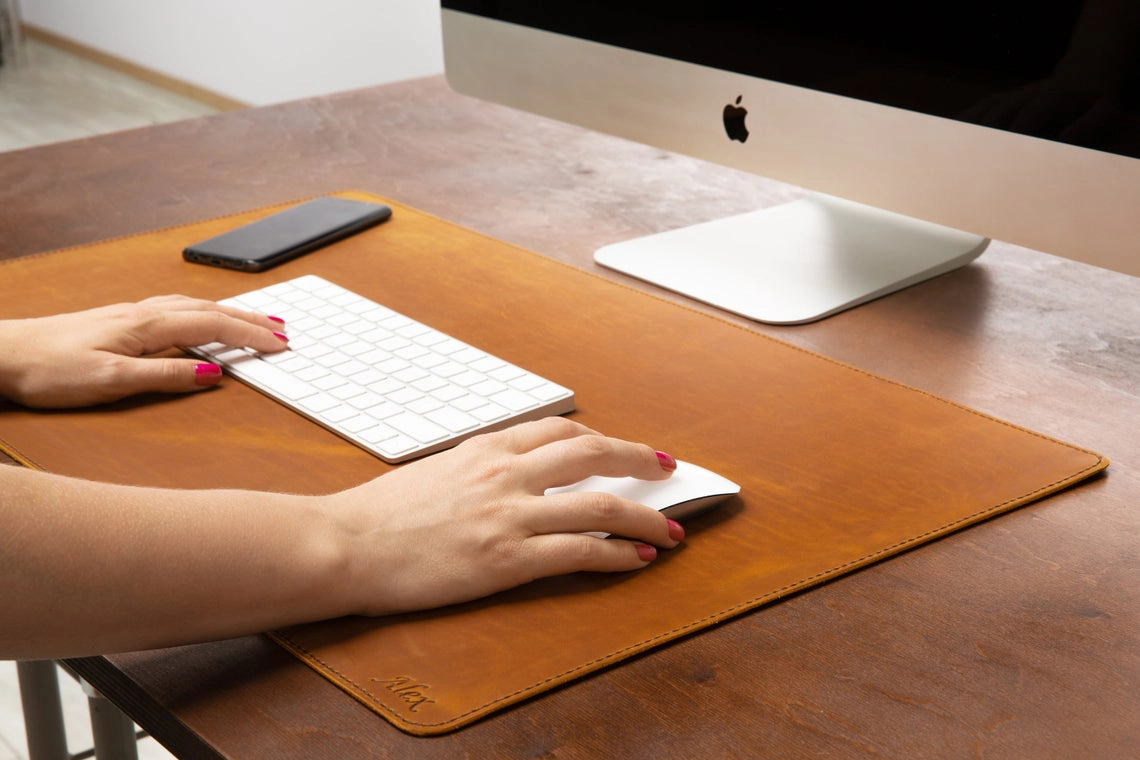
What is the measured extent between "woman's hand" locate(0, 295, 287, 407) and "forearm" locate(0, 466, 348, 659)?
0.23 metres

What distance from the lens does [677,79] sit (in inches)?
40.3

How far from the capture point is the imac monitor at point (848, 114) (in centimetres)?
75

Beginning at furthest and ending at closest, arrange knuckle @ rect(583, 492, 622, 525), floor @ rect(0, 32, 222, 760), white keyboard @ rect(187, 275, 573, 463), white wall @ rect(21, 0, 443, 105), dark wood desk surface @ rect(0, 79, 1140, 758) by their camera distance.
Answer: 1. floor @ rect(0, 32, 222, 760)
2. white wall @ rect(21, 0, 443, 105)
3. white keyboard @ rect(187, 275, 573, 463)
4. knuckle @ rect(583, 492, 622, 525)
5. dark wood desk surface @ rect(0, 79, 1140, 758)

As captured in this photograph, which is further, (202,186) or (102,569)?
(202,186)

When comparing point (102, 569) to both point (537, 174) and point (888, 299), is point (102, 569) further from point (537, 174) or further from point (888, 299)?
point (537, 174)

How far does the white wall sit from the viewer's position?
342cm

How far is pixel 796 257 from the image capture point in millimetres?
1012

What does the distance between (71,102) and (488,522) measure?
15.1 feet

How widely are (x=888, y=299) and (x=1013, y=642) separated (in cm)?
45

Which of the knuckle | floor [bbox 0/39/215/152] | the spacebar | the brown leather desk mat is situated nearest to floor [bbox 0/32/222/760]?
floor [bbox 0/39/215/152]

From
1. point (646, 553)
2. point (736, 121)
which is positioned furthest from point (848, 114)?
point (646, 553)

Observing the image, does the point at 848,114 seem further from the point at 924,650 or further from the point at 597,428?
the point at 924,650

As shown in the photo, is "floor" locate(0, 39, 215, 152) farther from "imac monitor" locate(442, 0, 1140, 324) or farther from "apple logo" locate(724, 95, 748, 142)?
"apple logo" locate(724, 95, 748, 142)

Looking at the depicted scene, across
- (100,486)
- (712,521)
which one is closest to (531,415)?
(712,521)
